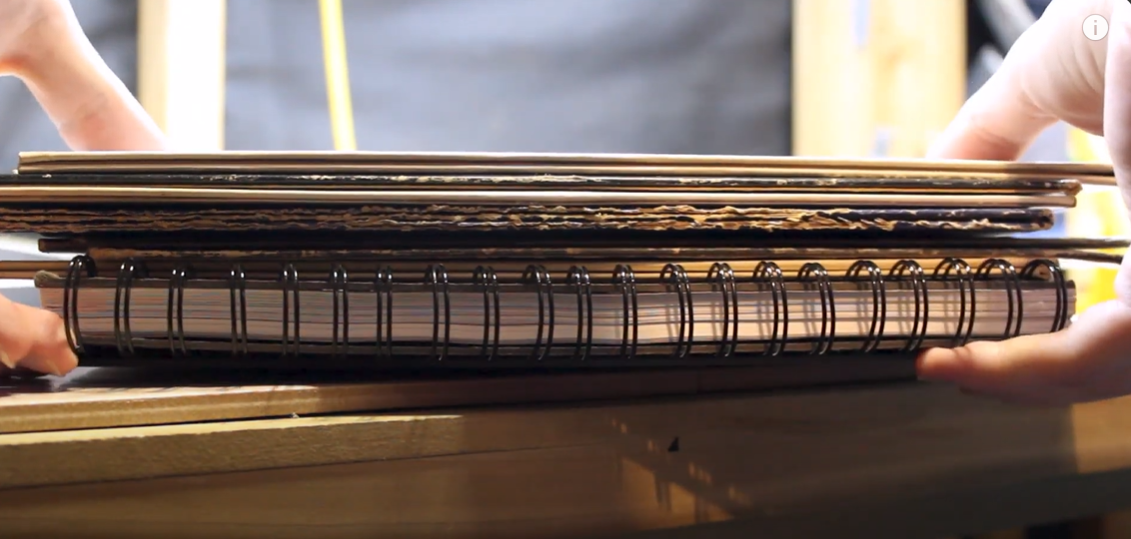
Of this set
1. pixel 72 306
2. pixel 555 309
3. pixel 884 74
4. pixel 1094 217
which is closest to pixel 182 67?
pixel 72 306

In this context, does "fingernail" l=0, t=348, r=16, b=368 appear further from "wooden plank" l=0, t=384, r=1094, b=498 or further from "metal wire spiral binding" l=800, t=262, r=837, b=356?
"metal wire spiral binding" l=800, t=262, r=837, b=356

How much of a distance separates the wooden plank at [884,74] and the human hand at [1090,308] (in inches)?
19.9

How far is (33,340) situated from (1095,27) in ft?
1.66

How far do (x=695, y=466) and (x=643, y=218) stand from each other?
11cm

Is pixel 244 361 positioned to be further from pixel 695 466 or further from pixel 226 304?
pixel 695 466

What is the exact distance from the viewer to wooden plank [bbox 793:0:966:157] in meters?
0.92

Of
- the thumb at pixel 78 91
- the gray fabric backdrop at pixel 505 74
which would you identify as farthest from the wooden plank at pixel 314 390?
the gray fabric backdrop at pixel 505 74

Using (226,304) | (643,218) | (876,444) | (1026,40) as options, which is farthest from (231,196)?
(1026,40)

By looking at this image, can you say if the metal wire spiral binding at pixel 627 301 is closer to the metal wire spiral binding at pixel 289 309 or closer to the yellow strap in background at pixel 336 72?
the metal wire spiral binding at pixel 289 309

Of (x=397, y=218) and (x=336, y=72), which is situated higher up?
(x=336, y=72)

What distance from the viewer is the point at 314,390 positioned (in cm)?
30

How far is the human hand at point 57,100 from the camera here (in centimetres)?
31

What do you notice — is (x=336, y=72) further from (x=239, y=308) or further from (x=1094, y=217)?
(x=1094, y=217)

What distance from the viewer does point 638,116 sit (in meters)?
0.97
